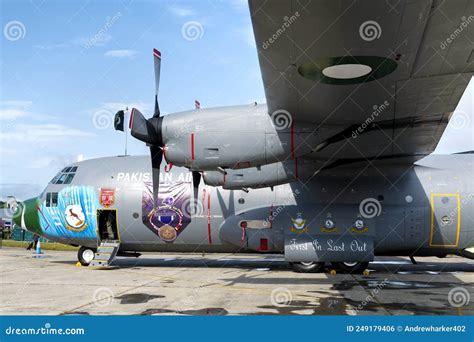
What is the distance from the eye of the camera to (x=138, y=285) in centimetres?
1333

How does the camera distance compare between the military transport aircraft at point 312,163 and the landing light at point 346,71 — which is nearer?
the military transport aircraft at point 312,163

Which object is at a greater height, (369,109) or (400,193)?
(369,109)

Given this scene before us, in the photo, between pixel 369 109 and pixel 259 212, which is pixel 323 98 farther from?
pixel 259 212

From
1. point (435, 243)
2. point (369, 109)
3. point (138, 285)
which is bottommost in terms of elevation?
point (138, 285)

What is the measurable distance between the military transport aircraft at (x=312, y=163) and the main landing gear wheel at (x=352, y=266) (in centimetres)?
7

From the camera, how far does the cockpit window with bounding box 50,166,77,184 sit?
1880cm

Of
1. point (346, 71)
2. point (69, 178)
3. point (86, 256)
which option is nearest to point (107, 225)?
point (86, 256)

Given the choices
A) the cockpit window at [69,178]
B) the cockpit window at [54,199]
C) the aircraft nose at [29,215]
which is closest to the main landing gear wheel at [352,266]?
the cockpit window at [69,178]

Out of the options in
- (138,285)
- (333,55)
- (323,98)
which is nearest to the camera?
(333,55)

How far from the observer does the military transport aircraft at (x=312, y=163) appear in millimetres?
7453

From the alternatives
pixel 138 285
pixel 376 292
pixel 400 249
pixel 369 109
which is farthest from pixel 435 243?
pixel 138 285

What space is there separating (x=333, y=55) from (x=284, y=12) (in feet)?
6.14

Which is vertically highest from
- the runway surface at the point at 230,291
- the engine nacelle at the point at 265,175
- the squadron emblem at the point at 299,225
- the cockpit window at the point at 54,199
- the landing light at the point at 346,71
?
the landing light at the point at 346,71

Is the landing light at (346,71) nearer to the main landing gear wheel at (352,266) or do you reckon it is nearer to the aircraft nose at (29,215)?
the main landing gear wheel at (352,266)
